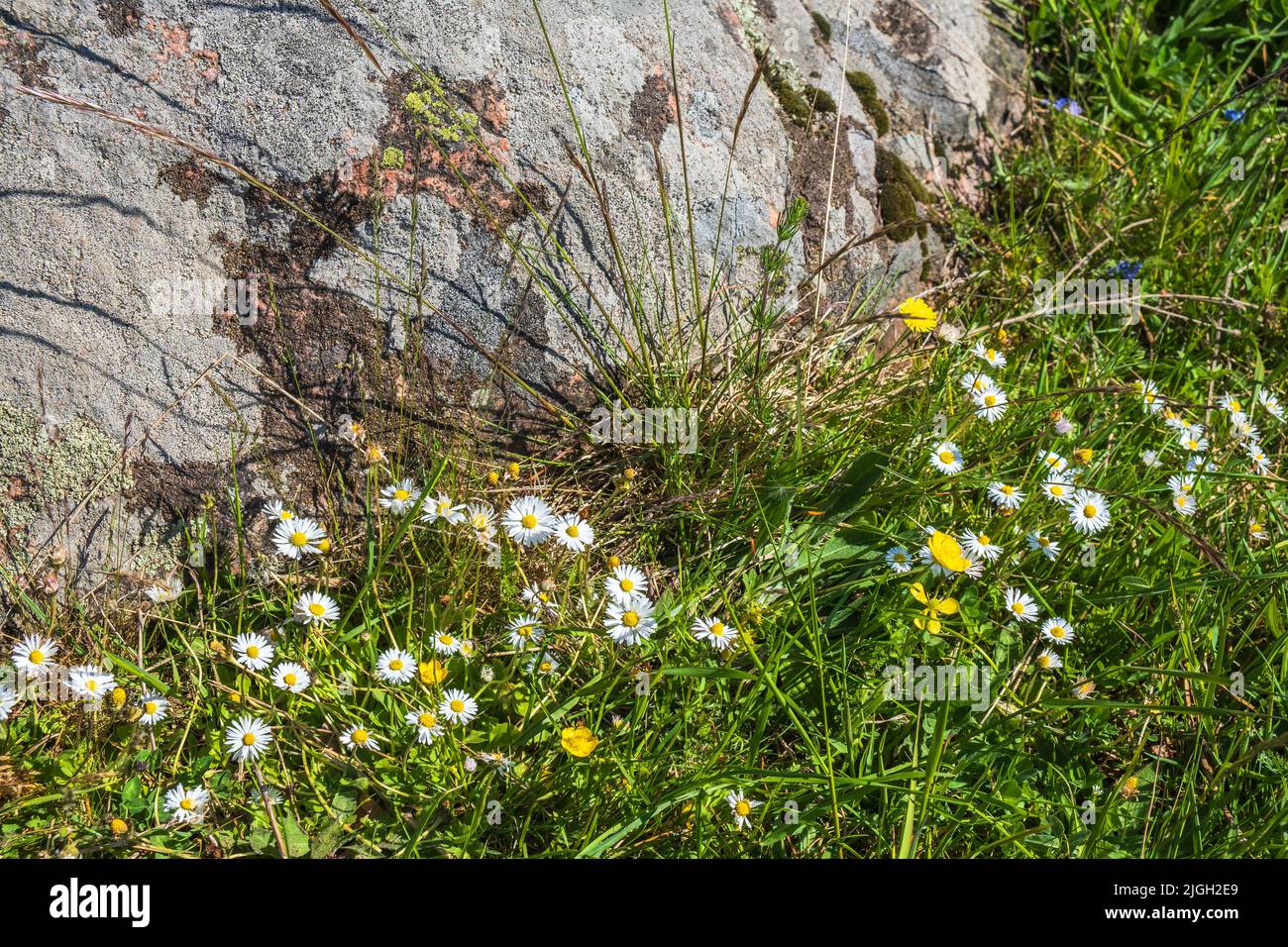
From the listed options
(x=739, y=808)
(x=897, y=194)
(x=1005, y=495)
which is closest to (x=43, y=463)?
(x=739, y=808)

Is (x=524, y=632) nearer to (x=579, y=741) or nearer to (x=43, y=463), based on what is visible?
(x=579, y=741)

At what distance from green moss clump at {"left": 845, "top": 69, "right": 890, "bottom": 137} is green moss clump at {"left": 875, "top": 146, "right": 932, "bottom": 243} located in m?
0.10

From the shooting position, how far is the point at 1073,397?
109 inches

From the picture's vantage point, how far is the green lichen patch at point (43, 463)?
2227 mm

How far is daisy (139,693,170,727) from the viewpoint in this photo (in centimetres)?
196

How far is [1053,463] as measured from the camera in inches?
98.0

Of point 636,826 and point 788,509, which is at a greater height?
point 788,509

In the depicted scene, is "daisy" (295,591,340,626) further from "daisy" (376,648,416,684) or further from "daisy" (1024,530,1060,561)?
"daisy" (1024,530,1060,561)

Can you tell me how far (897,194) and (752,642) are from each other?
171 centimetres

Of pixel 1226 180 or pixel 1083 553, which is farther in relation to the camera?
pixel 1226 180
